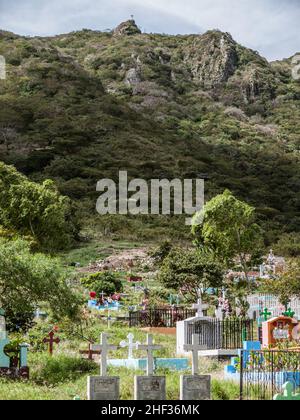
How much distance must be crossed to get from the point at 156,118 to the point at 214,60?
1990 inches

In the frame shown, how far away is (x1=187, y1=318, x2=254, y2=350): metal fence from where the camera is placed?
951 inches

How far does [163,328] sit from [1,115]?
301 ft

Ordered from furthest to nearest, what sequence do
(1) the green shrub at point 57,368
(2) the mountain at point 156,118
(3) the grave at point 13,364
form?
(2) the mountain at point 156,118 < (1) the green shrub at point 57,368 < (3) the grave at point 13,364

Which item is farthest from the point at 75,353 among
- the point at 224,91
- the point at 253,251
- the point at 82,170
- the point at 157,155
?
the point at 224,91

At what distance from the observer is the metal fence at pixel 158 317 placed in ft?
95.6

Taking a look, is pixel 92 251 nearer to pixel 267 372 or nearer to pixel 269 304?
pixel 269 304

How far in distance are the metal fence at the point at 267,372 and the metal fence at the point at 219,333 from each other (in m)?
4.59

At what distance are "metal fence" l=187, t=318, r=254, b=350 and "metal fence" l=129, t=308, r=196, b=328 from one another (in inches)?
167

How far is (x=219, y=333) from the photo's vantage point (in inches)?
967

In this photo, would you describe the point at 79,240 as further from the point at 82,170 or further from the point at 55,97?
the point at 55,97

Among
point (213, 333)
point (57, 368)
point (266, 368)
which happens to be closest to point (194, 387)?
point (266, 368)

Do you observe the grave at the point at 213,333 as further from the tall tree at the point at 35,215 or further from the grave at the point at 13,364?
the tall tree at the point at 35,215

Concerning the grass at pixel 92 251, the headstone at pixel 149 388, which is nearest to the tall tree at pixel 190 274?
the grass at pixel 92 251

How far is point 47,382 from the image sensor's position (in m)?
18.6
